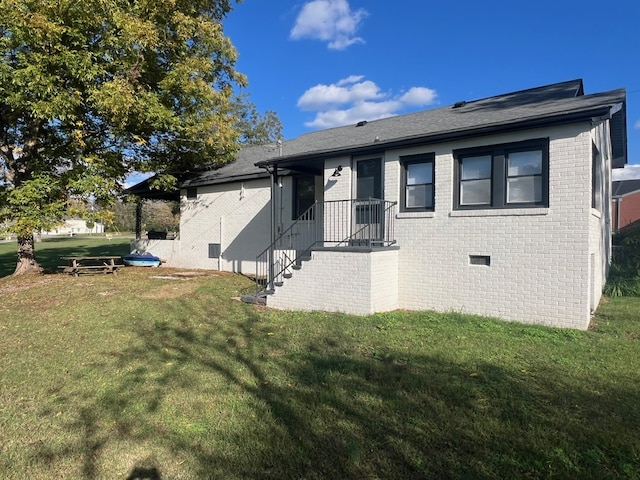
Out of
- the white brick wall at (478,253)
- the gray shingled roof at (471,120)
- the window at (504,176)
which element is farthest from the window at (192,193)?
the window at (504,176)

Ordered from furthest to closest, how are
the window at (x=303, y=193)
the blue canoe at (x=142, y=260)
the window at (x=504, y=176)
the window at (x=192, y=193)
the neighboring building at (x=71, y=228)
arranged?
the window at (x=192, y=193), the blue canoe at (x=142, y=260), the window at (x=303, y=193), the neighboring building at (x=71, y=228), the window at (x=504, y=176)

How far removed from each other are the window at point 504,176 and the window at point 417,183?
1.92ft

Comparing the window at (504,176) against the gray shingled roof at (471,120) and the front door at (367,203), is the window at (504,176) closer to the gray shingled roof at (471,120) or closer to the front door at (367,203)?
the gray shingled roof at (471,120)

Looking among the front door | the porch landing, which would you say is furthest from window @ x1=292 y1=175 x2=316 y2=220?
the porch landing

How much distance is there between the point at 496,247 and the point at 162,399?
19.4 ft

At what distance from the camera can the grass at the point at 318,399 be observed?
9.66 feet

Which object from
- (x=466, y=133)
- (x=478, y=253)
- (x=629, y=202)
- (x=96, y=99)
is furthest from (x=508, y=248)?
(x=629, y=202)

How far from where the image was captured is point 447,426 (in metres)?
3.41

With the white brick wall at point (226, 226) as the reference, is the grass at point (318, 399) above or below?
below

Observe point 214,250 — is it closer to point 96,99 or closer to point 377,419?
point 96,99

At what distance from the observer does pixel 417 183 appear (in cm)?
845

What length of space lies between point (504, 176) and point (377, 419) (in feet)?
17.7

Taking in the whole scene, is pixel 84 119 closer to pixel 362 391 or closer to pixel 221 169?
pixel 221 169

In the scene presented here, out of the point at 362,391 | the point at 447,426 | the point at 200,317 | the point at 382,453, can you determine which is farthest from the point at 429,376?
the point at 200,317
